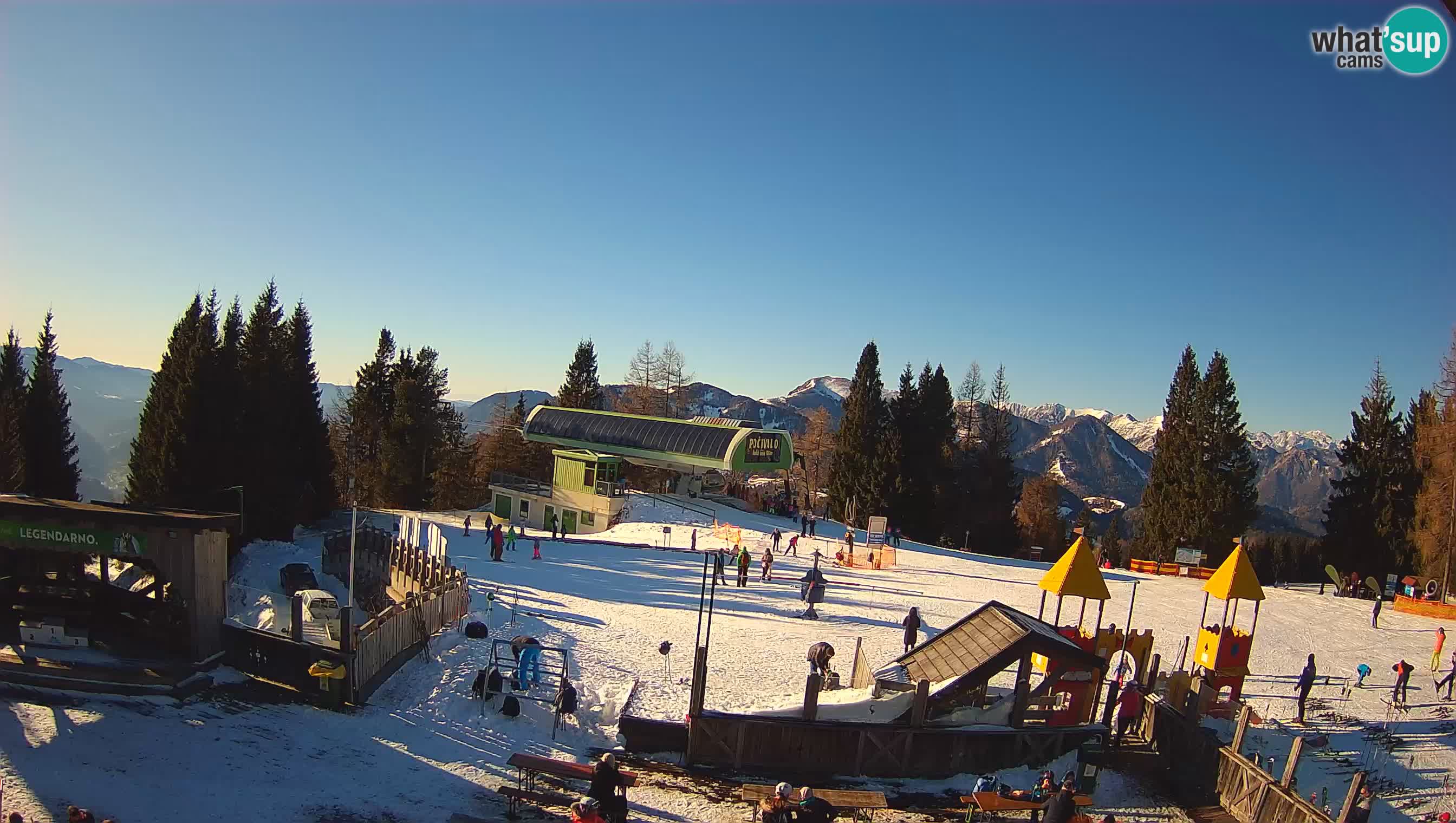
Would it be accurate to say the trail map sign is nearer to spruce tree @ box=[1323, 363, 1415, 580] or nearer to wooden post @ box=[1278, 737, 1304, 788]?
wooden post @ box=[1278, 737, 1304, 788]

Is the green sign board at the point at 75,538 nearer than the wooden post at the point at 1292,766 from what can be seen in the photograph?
No

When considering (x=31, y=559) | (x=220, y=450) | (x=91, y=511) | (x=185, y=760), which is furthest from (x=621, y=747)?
(x=220, y=450)

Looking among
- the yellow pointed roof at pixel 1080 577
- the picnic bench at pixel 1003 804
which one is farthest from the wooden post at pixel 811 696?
the yellow pointed roof at pixel 1080 577

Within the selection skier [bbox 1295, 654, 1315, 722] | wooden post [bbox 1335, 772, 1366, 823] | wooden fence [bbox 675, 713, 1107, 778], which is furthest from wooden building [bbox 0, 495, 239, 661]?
skier [bbox 1295, 654, 1315, 722]

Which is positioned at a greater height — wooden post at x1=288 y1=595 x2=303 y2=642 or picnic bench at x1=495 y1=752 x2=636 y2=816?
wooden post at x1=288 y1=595 x2=303 y2=642

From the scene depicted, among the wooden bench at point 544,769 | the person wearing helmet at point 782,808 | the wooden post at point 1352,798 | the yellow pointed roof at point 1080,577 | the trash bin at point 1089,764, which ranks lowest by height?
the trash bin at point 1089,764

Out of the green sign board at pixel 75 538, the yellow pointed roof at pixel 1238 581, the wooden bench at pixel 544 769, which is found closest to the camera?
the wooden bench at pixel 544 769

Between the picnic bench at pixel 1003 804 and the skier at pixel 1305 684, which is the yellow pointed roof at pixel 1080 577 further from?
the picnic bench at pixel 1003 804

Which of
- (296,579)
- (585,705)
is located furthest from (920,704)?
(296,579)
